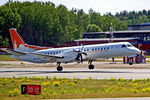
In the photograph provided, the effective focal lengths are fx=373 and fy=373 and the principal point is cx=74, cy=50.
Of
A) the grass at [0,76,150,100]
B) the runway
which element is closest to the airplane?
the runway

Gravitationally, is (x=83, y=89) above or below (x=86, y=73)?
above

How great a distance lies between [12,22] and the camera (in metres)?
140

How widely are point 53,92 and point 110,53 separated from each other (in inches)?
905

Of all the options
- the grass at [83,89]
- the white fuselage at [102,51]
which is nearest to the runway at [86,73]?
the white fuselage at [102,51]

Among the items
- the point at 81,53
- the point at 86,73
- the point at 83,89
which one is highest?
the point at 81,53

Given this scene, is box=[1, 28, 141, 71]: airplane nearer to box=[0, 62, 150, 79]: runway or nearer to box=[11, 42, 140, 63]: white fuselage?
box=[11, 42, 140, 63]: white fuselage

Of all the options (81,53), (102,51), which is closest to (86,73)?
(81,53)

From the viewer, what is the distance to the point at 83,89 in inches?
1332

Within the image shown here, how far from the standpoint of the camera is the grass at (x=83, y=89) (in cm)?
3042

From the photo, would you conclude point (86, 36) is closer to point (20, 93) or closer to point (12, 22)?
point (12, 22)

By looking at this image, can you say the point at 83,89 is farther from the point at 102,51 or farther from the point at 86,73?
the point at 102,51

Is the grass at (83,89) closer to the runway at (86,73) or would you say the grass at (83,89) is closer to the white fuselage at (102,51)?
the runway at (86,73)

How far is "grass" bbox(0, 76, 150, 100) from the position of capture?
30.4 metres

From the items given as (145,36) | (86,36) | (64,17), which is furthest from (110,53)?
(64,17)
